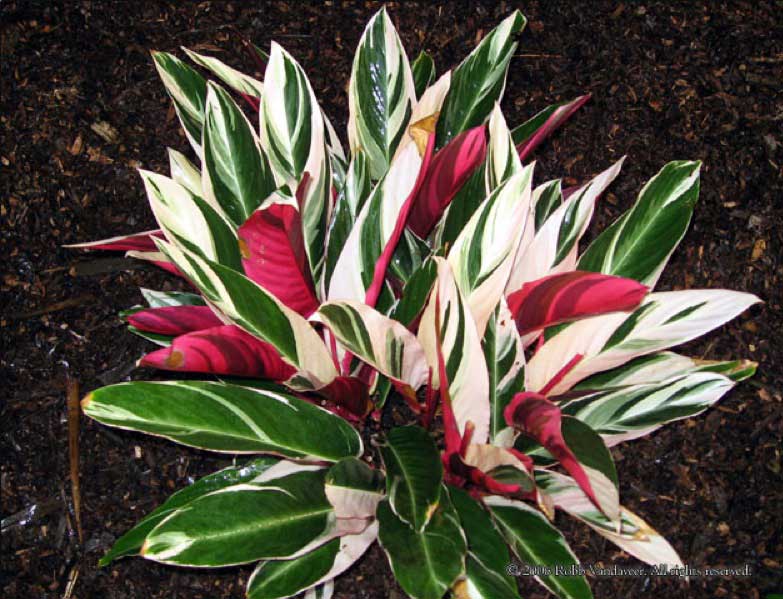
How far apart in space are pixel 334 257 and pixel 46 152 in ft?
2.58

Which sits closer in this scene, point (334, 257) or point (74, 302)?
point (334, 257)

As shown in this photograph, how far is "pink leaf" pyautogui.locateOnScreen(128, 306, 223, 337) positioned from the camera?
3.81 ft

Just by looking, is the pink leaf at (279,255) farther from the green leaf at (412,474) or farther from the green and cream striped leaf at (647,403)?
the green and cream striped leaf at (647,403)

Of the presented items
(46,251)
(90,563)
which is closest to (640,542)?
(90,563)

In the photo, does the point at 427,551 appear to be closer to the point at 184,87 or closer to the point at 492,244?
the point at 492,244

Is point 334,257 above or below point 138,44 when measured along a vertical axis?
below

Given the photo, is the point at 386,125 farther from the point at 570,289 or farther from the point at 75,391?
the point at 75,391

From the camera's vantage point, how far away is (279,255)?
43.6 inches

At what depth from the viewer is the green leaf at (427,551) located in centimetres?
101

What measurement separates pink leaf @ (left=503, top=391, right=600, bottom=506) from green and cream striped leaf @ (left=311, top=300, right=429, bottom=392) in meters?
0.16

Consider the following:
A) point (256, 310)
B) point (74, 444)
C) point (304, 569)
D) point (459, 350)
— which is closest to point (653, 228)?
point (459, 350)

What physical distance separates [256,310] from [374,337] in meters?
0.16

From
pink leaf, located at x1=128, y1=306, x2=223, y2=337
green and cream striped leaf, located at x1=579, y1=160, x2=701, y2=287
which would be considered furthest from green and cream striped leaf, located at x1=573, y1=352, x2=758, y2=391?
pink leaf, located at x1=128, y1=306, x2=223, y2=337

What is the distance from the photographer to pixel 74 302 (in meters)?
1.61
